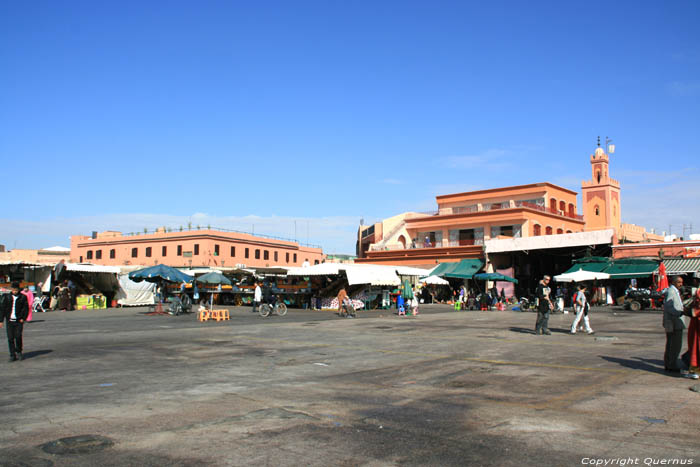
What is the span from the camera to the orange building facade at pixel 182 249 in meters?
61.0

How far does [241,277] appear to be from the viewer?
136ft

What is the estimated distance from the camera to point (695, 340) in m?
9.62

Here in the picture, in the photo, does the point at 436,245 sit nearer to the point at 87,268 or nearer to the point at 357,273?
the point at 357,273

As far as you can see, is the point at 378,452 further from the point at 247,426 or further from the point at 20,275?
the point at 20,275

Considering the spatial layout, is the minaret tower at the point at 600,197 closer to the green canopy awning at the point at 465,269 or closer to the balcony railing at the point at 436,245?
the balcony railing at the point at 436,245

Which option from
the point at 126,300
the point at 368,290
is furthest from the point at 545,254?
the point at 126,300

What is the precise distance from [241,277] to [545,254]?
25.9m

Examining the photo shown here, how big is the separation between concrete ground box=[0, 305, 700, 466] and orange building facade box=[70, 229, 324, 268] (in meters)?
46.7

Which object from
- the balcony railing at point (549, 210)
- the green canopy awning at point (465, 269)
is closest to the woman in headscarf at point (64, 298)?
the green canopy awning at point (465, 269)

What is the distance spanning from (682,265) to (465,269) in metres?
15.9

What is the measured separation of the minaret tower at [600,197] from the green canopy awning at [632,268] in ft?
70.1

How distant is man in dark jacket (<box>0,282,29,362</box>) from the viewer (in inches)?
473

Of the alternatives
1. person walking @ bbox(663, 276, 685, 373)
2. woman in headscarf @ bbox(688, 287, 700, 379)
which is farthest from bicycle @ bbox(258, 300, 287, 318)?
woman in headscarf @ bbox(688, 287, 700, 379)

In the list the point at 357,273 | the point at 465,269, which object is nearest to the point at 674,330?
the point at 357,273
